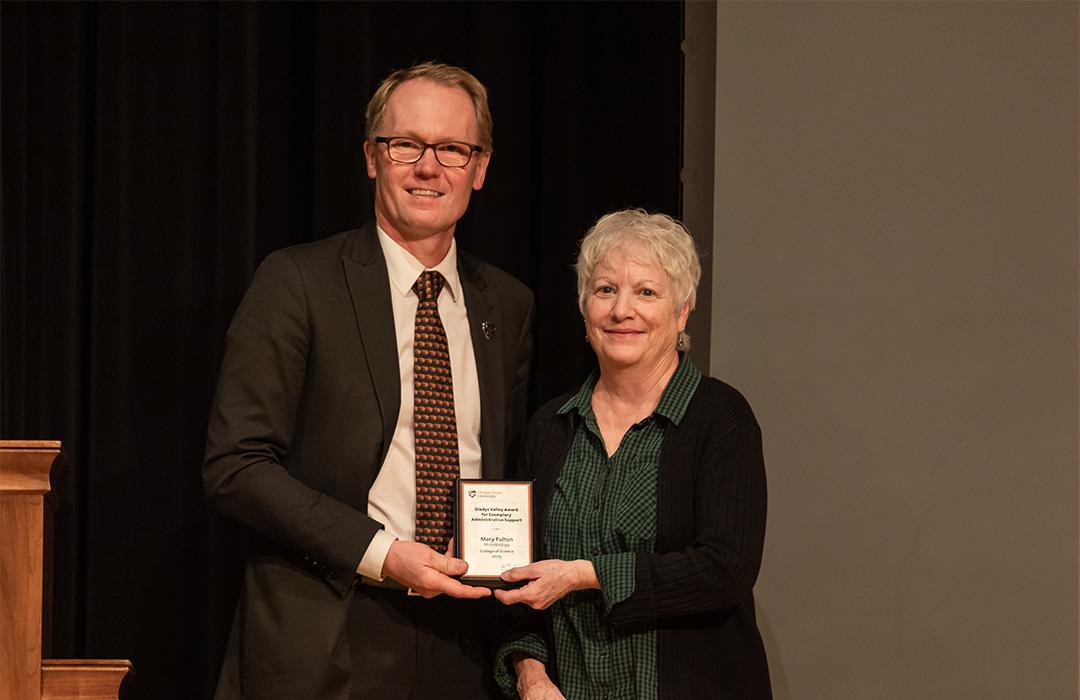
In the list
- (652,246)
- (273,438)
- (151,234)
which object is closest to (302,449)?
(273,438)

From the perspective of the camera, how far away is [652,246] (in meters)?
2.39

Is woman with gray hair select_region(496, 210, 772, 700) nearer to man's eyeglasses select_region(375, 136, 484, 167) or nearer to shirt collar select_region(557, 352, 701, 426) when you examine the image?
shirt collar select_region(557, 352, 701, 426)

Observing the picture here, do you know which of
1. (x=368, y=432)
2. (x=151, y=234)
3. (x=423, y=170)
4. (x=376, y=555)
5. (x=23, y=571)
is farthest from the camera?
(x=151, y=234)

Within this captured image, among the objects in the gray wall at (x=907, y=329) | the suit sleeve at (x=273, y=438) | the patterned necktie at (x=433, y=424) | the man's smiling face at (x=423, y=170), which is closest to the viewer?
the suit sleeve at (x=273, y=438)

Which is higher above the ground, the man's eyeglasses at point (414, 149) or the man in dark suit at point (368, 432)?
the man's eyeglasses at point (414, 149)

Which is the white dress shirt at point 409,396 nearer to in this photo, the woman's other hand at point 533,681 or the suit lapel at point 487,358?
the suit lapel at point 487,358

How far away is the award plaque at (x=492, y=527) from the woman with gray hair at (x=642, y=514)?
0.14 feet

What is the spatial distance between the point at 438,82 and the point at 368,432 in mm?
729

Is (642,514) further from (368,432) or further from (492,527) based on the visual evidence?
(368,432)

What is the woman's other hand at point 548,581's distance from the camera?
2.22m

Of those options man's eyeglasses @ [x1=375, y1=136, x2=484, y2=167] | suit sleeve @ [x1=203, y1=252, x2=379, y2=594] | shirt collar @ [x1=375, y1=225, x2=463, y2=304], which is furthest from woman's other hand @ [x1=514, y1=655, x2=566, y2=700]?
man's eyeglasses @ [x1=375, y1=136, x2=484, y2=167]

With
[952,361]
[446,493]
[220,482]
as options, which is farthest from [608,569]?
[952,361]

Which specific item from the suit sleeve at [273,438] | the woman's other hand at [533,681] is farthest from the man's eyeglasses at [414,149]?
the woman's other hand at [533,681]

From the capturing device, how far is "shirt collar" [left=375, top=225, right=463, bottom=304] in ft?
8.37
